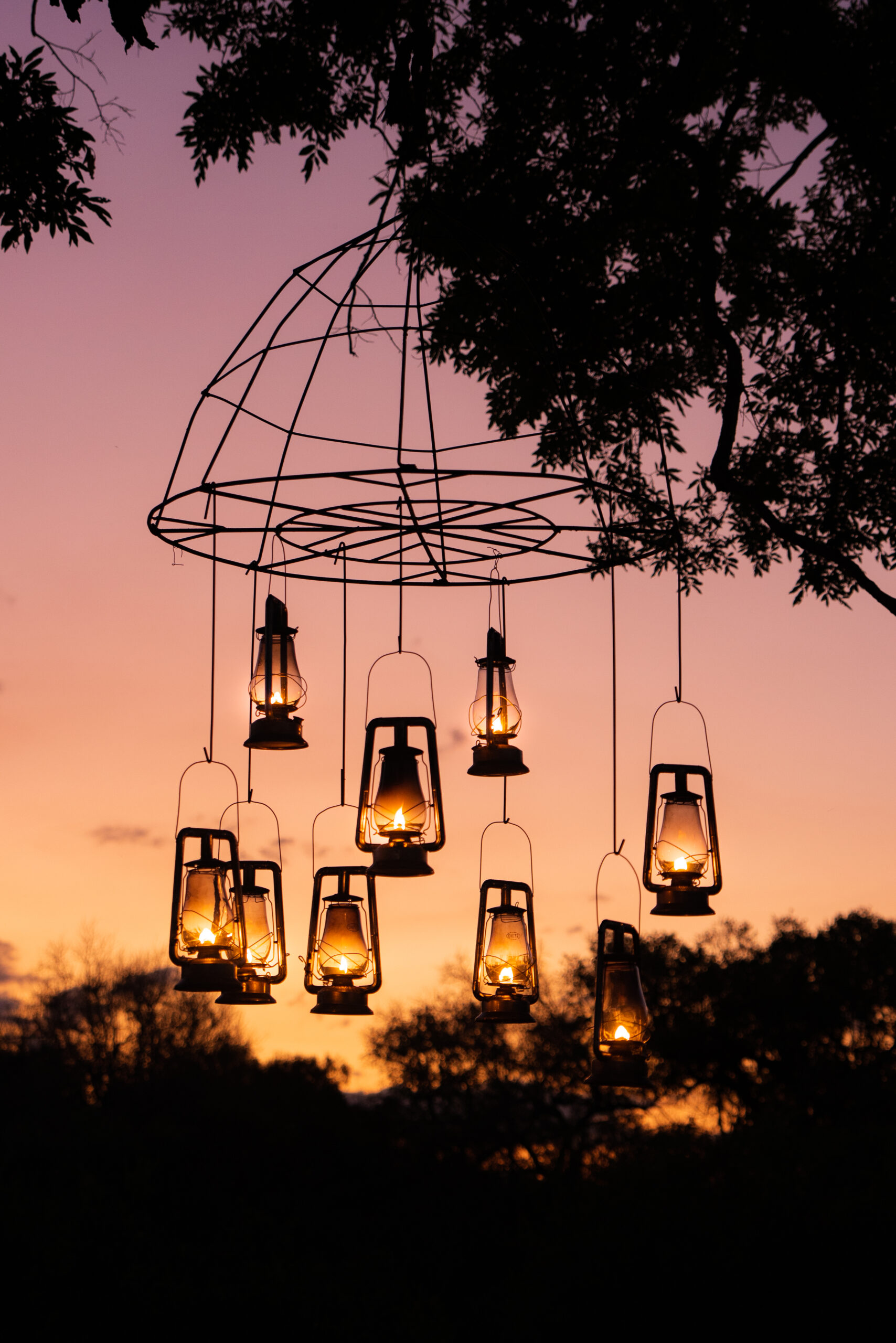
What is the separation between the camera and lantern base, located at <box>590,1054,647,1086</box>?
3318 millimetres

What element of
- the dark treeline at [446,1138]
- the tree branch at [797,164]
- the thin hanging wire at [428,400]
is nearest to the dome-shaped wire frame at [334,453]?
the thin hanging wire at [428,400]

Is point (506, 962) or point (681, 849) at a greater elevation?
point (681, 849)

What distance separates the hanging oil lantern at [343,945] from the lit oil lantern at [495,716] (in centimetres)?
48

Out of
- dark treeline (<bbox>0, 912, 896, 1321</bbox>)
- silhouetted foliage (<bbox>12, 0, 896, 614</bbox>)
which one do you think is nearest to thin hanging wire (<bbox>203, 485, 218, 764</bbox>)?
silhouetted foliage (<bbox>12, 0, 896, 614</bbox>)

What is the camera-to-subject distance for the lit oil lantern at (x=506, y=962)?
3512 millimetres

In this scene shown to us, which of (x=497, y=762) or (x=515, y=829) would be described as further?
(x=515, y=829)

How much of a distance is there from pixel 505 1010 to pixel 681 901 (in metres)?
0.68

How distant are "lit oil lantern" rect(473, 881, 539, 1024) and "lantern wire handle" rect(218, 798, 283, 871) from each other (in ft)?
2.10

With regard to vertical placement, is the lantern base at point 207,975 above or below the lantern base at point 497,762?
below

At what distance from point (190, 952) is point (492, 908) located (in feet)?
3.04

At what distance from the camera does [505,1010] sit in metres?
3.51

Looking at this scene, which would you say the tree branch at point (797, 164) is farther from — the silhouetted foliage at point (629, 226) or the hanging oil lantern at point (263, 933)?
the hanging oil lantern at point (263, 933)

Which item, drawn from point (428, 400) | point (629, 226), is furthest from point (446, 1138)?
point (428, 400)

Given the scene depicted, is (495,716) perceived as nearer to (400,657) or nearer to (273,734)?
(400,657)
